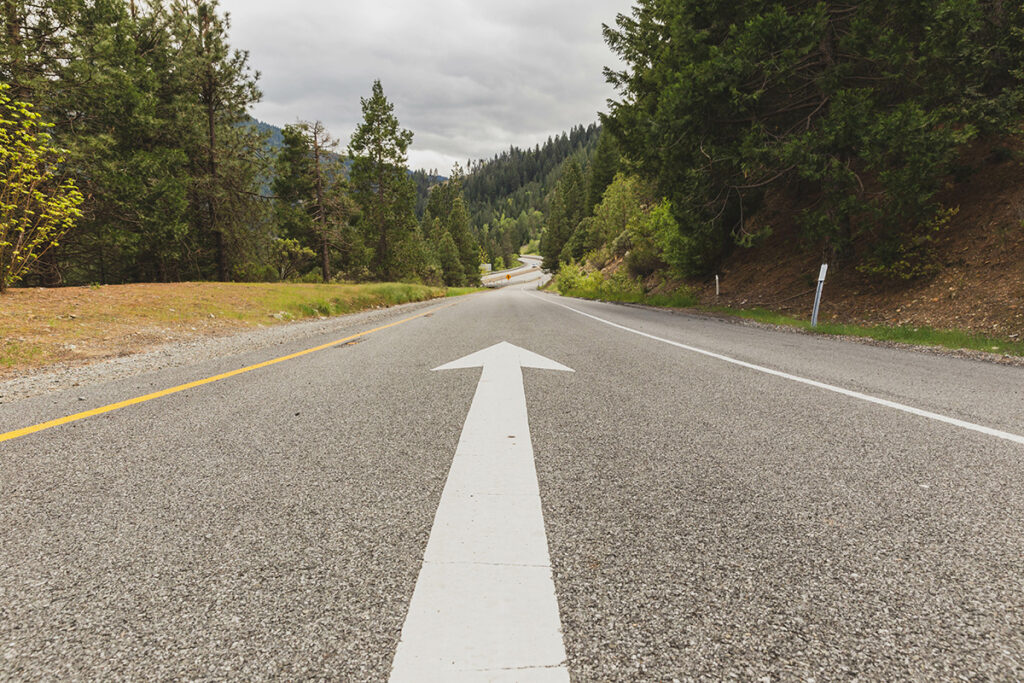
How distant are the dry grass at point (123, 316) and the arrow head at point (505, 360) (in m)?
5.00

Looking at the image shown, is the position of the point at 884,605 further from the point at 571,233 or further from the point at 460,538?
the point at 571,233

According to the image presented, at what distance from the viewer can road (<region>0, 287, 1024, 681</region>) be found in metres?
0.86

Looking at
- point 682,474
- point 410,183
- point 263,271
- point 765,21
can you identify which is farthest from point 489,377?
point 410,183

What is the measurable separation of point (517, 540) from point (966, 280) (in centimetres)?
1109

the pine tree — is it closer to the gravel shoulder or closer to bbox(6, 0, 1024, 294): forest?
bbox(6, 0, 1024, 294): forest

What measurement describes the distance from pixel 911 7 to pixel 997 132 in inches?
123

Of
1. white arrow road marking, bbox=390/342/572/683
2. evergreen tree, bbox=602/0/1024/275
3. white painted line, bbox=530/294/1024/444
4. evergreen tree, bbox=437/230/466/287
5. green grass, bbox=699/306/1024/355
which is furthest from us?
evergreen tree, bbox=437/230/466/287

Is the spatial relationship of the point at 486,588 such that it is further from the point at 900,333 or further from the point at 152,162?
the point at 152,162

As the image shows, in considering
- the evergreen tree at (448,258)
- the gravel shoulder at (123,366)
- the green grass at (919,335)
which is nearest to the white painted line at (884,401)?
the green grass at (919,335)

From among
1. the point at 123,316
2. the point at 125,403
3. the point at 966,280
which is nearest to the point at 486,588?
the point at 125,403

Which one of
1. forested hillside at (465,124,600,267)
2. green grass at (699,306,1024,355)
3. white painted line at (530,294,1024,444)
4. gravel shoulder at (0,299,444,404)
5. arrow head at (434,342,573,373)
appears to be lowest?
gravel shoulder at (0,299,444,404)

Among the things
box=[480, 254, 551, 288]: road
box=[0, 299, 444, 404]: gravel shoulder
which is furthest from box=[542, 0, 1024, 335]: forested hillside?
box=[480, 254, 551, 288]: road

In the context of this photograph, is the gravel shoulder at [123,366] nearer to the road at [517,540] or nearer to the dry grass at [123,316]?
the dry grass at [123,316]

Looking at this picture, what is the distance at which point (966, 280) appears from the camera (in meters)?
7.90
